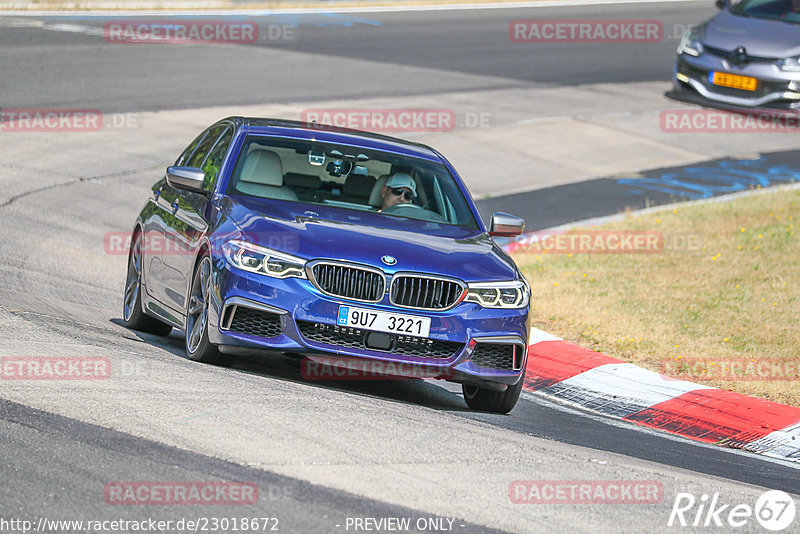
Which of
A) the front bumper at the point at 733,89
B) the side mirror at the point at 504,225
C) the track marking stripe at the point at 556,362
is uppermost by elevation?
the side mirror at the point at 504,225

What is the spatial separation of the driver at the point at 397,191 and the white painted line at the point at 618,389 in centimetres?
185

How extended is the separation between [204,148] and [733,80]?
40.7ft

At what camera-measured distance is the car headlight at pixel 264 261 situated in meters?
7.53

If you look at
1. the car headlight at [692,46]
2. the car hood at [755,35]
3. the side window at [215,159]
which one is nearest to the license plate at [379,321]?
the side window at [215,159]

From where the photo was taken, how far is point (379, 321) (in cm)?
754

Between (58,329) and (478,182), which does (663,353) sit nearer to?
(58,329)

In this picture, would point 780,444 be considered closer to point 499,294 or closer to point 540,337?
point 499,294

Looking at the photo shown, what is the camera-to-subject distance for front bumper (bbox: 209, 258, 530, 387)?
24.6 ft

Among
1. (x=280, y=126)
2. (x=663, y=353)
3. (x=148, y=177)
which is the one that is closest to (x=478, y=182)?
(x=148, y=177)

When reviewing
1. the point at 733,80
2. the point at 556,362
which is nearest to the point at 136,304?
the point at 556,362

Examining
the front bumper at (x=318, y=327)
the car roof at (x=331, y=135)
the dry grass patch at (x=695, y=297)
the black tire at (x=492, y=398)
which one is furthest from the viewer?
the dry grass patch at (x=695, y=297)

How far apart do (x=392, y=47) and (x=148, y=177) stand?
11834 millimetres

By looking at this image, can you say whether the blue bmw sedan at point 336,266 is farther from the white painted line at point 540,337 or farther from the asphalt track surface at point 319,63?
the asphalt track surface at point 319,63

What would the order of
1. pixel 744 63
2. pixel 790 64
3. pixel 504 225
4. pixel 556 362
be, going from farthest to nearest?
pixel 744 63
pixel 790 64
pixel 556 362
pixel 504 225
